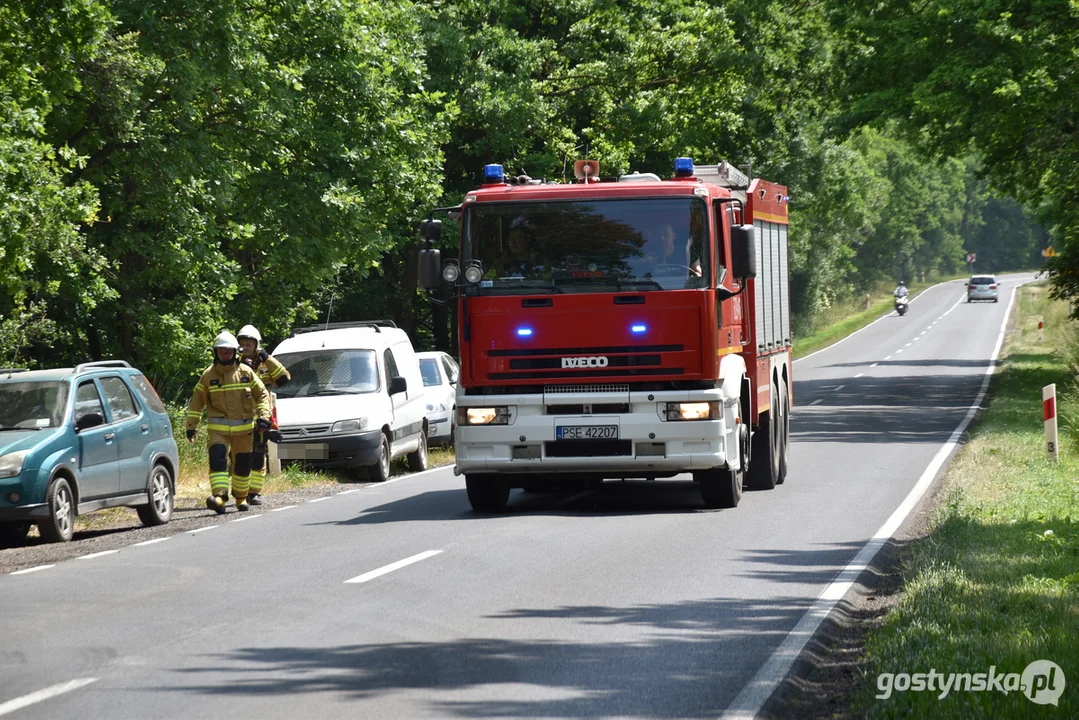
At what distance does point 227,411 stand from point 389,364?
599cm

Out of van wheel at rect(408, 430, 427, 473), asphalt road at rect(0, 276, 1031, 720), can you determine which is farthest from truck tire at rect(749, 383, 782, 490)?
van wheel at rect(408, 430, 427, 473)

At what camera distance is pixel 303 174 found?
2711 centimetres

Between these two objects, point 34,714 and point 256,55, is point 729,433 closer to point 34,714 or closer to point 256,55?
point 34,714

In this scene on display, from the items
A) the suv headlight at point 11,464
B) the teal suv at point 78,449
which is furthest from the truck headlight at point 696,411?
the suv headlight at point 11,464

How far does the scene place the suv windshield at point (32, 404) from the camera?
1424 centimetres

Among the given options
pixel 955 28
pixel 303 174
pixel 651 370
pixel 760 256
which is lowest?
pixel 651 370

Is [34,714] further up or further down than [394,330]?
further down

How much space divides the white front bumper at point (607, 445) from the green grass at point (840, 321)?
1889 inches

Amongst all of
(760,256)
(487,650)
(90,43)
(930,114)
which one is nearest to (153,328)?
(90,43)

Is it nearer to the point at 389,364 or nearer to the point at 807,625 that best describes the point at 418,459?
the point at 389,364

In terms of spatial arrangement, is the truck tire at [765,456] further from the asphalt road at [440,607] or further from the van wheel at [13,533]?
the van wheel at [13,533]

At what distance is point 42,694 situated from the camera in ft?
22.6

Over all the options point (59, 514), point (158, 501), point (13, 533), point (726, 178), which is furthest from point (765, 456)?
point (13, 533)

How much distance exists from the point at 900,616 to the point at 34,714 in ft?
14.6
